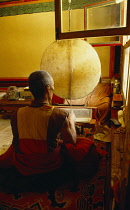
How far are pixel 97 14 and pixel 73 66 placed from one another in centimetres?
211

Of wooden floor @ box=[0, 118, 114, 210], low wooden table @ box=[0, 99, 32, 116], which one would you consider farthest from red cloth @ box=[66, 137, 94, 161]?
low wooden table @ box=[0, 99, 32, 116]

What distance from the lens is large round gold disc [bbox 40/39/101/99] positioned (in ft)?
7.28

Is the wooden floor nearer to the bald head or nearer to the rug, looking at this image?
the rug

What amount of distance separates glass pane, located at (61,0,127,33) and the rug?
1.67m

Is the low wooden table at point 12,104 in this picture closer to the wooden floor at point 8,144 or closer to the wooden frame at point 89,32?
the wooden floor at point 8,144

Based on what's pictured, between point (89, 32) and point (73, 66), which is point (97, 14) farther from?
point (89, 32)

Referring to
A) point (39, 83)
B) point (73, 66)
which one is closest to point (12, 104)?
point (73, 66)

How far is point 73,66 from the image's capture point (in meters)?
2.29

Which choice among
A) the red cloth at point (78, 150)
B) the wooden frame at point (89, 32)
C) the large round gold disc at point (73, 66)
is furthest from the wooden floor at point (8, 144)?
the wooden frame at point (89, 32)

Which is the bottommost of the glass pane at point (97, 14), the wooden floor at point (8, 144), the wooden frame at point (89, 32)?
the wooden floor at point (8, 144)

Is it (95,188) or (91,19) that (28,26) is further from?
(95,188)

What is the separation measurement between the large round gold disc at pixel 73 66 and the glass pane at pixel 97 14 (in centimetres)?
29

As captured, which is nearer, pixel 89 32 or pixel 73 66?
pixel 89 32

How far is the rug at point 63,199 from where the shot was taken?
1732 millimetres
